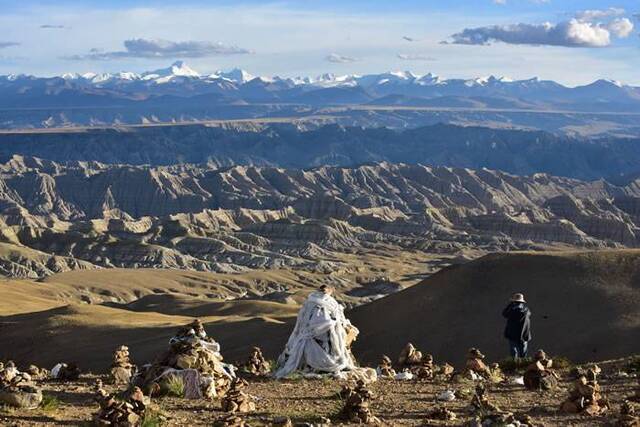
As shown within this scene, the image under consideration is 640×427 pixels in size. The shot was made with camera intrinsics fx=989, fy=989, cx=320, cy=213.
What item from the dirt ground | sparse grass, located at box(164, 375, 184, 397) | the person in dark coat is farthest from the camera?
the person in dark coat

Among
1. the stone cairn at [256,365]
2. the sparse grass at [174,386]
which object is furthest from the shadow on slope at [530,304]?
the sparse grass at [174,386]

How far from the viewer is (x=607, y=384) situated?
1736 centimetres

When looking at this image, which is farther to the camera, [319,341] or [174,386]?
[319,341]

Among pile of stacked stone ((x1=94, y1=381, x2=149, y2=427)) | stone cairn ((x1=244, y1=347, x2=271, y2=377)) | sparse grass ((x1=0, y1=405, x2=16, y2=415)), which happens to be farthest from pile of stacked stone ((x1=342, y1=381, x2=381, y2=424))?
stone cairn ((x1=244, y1=347, x2=271, y2=377))

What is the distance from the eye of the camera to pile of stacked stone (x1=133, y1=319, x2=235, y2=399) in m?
15.5

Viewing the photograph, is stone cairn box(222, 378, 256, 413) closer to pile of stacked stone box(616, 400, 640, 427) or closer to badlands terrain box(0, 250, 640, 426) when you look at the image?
badlands terrain box(0, 250, 640, 426)

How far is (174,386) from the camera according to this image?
50.6 ft

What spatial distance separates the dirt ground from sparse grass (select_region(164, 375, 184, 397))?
0.16m

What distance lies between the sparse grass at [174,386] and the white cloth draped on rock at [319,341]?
10.7 feet

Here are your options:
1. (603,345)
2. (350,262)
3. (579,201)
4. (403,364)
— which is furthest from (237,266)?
(403,364)

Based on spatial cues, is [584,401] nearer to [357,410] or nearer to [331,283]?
[357,410]

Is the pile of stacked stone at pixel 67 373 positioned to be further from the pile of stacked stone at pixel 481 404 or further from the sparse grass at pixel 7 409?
the pile of stacked stone at pixel 481 404

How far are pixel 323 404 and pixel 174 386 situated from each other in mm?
2342

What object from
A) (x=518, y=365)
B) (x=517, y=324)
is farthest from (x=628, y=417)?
(x=517, y=324)
